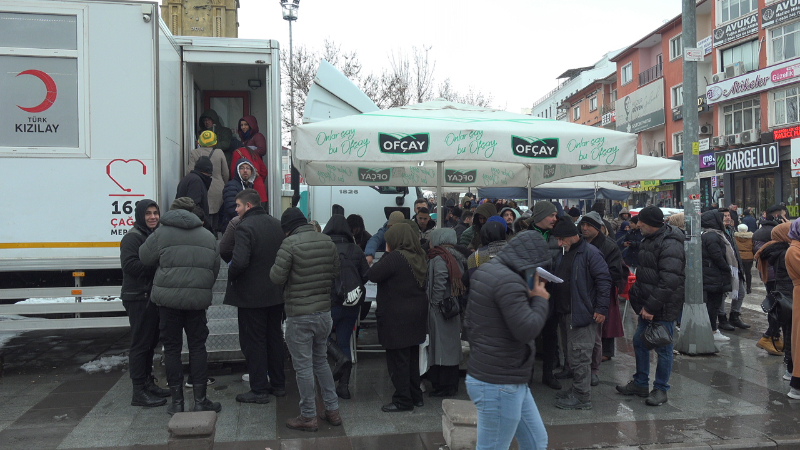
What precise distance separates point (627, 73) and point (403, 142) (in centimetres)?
4623

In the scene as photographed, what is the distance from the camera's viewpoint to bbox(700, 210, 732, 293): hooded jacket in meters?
8.21

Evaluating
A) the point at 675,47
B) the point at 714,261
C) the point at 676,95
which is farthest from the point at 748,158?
the point at 714,261

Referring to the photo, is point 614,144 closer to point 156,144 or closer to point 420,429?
point 420,429

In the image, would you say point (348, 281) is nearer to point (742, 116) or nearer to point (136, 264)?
point (136, 264)

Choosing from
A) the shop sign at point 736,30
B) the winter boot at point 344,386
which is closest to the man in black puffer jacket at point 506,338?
the winter boot at point 344,386

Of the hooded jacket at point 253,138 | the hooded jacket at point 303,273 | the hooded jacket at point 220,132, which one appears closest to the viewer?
the hooded jacket at point 303,273

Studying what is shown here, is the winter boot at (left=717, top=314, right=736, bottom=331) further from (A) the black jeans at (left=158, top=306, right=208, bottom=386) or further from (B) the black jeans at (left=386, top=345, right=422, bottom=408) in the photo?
(A) the black jeans at (left=158, top=306, right=208, bottom=386)

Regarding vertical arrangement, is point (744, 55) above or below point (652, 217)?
above

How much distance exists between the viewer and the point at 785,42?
27.8m

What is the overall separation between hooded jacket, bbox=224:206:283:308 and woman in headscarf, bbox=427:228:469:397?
1.51 metres

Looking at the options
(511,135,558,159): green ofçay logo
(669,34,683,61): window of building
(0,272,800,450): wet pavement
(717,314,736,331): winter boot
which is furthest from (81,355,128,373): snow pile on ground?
(669,34,683,61): window of building

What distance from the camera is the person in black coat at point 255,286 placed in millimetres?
5566

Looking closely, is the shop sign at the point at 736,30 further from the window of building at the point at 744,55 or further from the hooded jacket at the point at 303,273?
the hooded jacket at the point at 303,273

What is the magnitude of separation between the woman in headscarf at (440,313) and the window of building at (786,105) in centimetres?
2834
